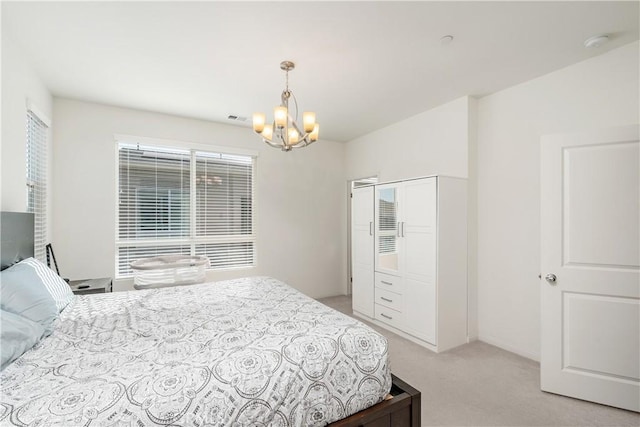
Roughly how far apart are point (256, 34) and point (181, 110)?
6.60ft

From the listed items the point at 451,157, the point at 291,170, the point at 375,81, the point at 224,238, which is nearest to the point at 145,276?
the point at 224,238

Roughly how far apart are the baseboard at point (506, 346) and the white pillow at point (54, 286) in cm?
381

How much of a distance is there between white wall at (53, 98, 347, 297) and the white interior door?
3.19 meters

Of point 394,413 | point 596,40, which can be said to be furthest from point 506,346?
point 596,40

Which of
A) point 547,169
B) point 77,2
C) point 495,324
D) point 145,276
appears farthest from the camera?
point 145,276

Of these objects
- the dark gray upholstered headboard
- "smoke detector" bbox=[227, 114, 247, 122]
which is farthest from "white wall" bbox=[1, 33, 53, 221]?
"smoke detector" bbox=[227, 114, 247, 122]

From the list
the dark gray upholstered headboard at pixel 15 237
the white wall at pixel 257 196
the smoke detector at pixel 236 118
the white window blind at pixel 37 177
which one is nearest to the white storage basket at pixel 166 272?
the white wall at pixel 257 196

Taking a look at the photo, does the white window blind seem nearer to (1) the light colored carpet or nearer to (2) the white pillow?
(2) the white pillow

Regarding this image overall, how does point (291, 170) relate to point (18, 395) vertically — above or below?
above

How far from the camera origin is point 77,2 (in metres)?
1.85

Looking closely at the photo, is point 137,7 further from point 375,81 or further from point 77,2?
point 375,81

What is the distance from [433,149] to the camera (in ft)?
12.0

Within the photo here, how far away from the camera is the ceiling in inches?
75.8

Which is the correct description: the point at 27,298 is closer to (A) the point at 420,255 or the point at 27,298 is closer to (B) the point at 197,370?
(B) the point at 197,370
